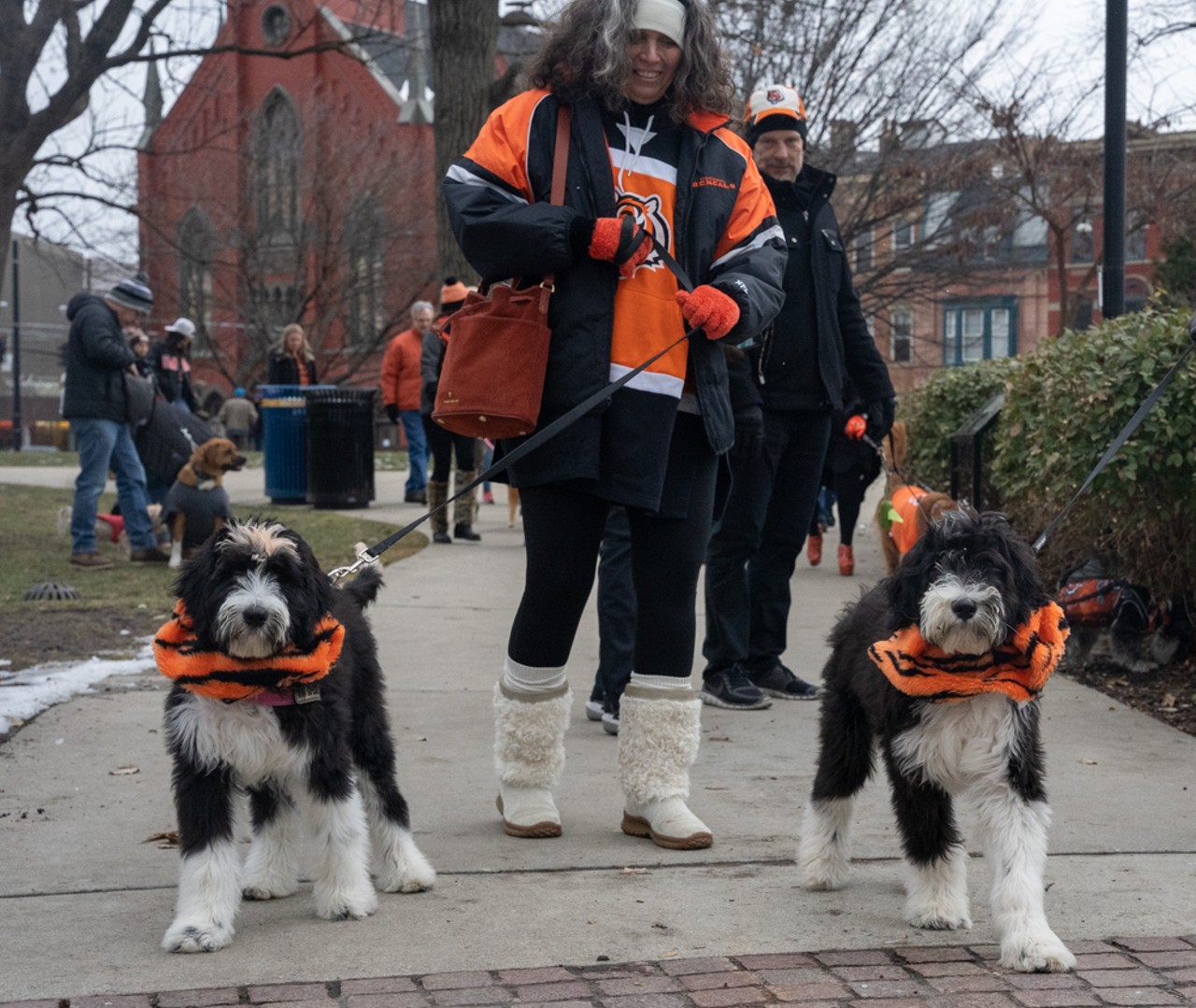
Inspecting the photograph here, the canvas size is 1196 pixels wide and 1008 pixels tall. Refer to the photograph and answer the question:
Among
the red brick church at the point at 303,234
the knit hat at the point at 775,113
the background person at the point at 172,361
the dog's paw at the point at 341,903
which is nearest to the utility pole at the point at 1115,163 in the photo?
the knit hat at the point at 775,113

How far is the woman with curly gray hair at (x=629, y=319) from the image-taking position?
4262 millimetres

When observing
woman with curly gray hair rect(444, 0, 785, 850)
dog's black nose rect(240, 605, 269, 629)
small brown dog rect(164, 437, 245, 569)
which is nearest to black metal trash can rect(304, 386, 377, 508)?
small brown dog rect(164, 437, 245, 569)

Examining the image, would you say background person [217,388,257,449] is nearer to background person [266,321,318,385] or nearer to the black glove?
background person [266,321,318,385]

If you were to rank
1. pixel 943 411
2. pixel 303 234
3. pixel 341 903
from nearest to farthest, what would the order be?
pixel 341 903 → pixel 943 411 → pixel 303 234

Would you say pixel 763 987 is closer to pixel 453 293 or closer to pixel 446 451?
pixel 453 293

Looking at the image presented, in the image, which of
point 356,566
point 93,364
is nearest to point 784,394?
point 356,566

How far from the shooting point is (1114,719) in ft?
20.7

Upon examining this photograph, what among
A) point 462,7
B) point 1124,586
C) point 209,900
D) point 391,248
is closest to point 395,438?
point 391,248

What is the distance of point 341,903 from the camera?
3754 millimetres

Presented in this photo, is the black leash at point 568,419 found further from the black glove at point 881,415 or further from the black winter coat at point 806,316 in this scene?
the black glove at point 881,415

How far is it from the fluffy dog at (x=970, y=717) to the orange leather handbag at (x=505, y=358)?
119 centimetres

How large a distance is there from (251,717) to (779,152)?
3.56 m

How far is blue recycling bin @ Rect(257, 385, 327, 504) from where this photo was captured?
1641cm

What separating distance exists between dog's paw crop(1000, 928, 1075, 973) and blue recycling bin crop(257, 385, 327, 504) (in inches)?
532
